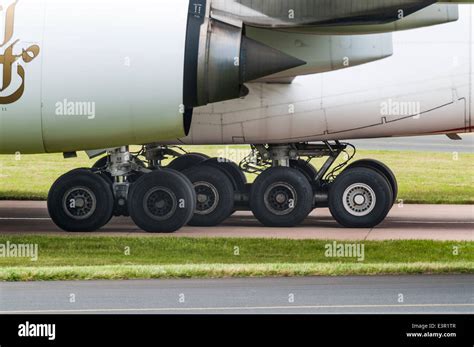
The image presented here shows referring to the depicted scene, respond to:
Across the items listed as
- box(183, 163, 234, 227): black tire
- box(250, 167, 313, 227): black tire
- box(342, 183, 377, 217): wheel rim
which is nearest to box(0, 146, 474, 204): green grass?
box(183, 163, 234, 227): black tire

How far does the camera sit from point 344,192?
22797 millimetres

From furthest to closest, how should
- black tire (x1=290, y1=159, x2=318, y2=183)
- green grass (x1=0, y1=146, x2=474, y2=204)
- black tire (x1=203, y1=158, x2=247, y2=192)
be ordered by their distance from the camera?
green grass (x1=0, y1=146, x2=474, y2=204) → black tire (x1=290, y1=159, x2=318, y2=183) → black tire (x1=203, y1=158, x2=247, y2=192)

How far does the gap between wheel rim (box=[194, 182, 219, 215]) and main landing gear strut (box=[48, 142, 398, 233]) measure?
16 millimetres

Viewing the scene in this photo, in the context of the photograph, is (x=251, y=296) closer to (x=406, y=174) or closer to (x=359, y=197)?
(x=359, y=197)

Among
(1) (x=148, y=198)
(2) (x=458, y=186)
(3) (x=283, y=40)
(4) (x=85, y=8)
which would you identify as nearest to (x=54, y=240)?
(1) (x=148, y=198)

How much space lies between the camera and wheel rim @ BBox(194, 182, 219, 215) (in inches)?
904

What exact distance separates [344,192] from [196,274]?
6.55 metres

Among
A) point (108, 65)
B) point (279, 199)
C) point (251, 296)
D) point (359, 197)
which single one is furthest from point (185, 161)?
point (251, 296)

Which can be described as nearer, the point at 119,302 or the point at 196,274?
the point at 119,302

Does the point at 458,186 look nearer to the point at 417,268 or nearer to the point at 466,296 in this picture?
the point at 417,268

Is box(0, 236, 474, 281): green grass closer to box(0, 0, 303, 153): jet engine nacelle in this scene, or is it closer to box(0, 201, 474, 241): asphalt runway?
box(0, 201, 474, 241): asphalt runway

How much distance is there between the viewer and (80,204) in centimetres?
2189
